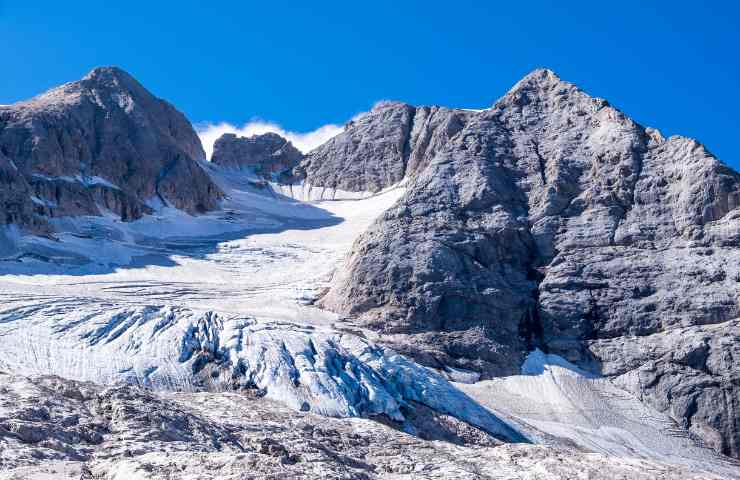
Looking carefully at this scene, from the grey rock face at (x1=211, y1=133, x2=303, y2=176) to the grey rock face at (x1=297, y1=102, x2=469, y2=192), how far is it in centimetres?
503

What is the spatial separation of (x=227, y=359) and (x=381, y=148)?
Answer: 10483cm

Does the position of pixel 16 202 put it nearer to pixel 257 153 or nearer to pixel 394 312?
pixel 394 312

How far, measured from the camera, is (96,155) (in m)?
115

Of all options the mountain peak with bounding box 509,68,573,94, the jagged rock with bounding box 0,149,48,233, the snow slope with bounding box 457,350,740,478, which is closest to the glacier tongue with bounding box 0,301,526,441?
the snow slope with bounding box 457,350,740,478

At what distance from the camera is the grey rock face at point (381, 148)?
141625 millimetres

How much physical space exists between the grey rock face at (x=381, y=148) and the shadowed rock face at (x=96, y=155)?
88.1 ft

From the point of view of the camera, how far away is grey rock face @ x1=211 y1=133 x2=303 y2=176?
16638cm

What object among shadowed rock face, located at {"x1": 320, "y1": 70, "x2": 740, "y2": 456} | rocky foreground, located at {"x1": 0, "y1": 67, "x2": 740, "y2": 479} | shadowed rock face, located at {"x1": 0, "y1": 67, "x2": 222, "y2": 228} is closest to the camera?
rocky foreground, located at {"x1": 0, "y1": 67, "x2": 740, "y2": 479}

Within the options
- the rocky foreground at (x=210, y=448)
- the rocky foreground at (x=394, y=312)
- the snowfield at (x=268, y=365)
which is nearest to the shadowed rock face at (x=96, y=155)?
the rocky foreground at (x=394, y=312)

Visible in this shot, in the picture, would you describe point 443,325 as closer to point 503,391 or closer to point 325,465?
point 503,391

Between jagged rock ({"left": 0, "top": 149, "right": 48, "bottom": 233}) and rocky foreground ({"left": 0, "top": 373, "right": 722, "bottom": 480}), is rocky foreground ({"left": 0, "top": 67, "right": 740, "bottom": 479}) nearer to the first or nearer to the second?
rocky foreground ({"left": 0, "top": 373, "right": 722, "bottom": 480})

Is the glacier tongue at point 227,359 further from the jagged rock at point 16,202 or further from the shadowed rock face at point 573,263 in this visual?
the jagged rock at point 16,202

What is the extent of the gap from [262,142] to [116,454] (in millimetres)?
146178

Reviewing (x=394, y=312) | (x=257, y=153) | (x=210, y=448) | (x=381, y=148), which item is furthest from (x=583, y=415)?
(x=257, y=153)
